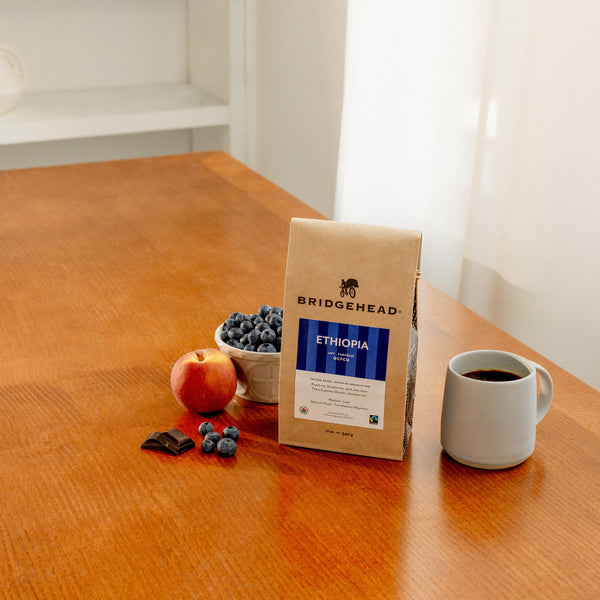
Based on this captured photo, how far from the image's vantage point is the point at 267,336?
102 cm

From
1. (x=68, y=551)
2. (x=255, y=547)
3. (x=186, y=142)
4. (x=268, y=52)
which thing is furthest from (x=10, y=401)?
(x=186, y=142)

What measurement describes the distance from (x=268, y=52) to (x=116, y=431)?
8.62 ft

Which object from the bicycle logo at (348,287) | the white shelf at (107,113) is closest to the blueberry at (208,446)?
the bicycle logo at (348,287)

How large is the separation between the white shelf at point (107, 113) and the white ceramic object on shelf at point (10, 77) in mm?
65

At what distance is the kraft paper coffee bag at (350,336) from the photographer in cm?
88

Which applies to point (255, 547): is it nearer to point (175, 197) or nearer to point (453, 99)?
point (175, 197)

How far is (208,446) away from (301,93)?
7.98ft

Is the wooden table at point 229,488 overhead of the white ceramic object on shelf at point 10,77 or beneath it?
beneath

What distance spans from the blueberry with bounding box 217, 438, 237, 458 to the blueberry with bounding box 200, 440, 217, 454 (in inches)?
0.4

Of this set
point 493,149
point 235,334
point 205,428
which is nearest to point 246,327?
point 235,334

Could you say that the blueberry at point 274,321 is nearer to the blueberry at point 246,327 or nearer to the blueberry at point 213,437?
the blueberry at point 246,327

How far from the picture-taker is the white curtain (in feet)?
6.44

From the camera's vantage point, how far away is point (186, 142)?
3.83 metres

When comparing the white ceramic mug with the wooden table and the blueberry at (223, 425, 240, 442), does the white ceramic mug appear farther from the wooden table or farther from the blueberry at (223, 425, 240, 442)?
the blueberry at (223, 425, 240, 442)
